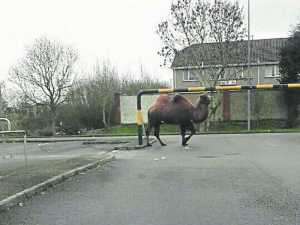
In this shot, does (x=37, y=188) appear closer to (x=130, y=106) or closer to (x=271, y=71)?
(x=130, y=106)

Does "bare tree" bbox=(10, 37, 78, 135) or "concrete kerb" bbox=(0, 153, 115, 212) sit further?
"bare tree" bbox=(10, 37, 78, 135)

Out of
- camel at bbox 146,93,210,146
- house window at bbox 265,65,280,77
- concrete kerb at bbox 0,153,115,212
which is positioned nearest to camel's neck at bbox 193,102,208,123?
camel at bbox 146,93,210,146

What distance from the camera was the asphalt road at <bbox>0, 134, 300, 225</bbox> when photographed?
595cm

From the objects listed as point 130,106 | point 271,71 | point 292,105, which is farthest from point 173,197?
point 271,71

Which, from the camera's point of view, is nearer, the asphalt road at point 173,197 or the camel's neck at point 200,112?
the asphalt road at point 173,197

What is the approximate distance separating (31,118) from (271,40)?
105 feet

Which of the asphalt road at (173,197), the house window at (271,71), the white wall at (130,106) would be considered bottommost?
the asphalt road at (173,197)

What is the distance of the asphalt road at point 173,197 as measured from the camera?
595 centimetres

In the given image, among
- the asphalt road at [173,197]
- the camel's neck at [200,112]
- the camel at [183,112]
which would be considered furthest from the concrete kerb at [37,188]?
the camel's neck at [200,112]

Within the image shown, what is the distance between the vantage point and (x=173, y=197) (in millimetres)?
7387

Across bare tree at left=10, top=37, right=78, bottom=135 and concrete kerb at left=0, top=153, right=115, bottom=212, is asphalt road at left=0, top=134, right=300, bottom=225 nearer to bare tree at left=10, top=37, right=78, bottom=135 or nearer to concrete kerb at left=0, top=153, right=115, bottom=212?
concrete kerb at left=0, top=153, right=115, bottom=212

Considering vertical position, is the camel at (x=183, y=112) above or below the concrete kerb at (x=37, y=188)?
above

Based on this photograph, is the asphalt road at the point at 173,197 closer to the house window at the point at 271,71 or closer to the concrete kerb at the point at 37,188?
the concrete kerb at the point at 37,188

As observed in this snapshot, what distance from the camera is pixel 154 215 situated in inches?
241
